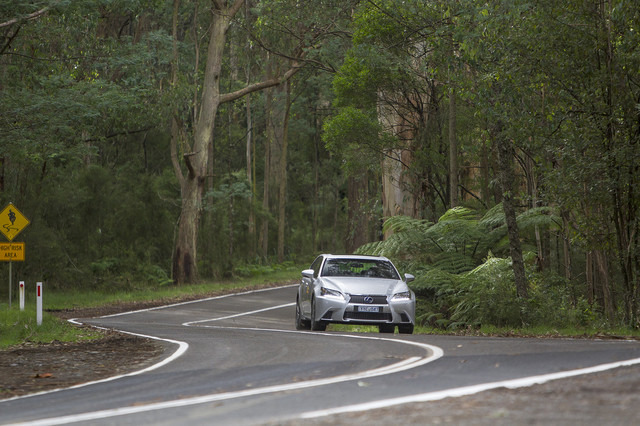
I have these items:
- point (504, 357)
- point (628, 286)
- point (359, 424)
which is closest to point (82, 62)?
point (628, 286)

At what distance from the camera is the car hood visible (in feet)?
50.2

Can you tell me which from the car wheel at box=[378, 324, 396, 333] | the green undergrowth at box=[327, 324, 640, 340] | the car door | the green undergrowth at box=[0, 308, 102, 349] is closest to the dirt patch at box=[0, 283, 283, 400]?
the green undergrowth at box=[0, 308, 102, 349]

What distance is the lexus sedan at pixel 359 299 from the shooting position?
1513cm

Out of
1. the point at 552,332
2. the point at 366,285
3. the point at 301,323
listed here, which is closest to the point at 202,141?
the point at 301,323

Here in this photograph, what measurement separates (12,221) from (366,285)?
9712mm

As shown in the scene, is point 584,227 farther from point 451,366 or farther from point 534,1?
point 451,366

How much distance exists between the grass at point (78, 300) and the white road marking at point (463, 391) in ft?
31.3

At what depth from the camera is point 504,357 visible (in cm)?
970

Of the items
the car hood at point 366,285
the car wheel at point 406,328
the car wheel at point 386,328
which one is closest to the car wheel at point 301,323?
the car hood at point 366,285

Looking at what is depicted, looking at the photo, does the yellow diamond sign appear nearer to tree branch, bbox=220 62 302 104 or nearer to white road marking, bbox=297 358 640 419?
tree branch, bbox=220 62 302 104

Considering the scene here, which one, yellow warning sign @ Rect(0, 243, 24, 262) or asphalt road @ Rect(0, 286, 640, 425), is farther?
yellow warning sign @ Rect(0, 243, 24, 262)

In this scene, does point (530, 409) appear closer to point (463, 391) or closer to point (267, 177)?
point (463, 391)

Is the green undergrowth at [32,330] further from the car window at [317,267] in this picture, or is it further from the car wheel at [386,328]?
the car wheel at [386,328]

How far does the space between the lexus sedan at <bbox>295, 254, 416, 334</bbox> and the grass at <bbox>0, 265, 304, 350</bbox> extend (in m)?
4.22
